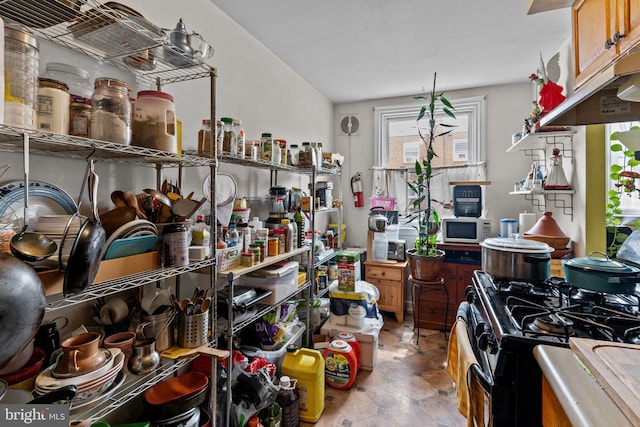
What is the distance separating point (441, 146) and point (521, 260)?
98.4 inches

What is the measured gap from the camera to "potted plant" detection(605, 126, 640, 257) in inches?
73.7

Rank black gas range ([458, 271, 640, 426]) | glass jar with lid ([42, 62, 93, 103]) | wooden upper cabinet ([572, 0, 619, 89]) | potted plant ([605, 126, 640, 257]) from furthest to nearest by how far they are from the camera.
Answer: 1. potted plant ([605, 126, 640, 257])
2. wooden upper cabinet ([572, 0, 619, 89])
3. glass jar with lid ([42, 62, 93, 103])
4. black gas range ([458, 271, 640, 426])

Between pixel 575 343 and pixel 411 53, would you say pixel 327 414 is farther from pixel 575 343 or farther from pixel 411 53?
pixel 411 53

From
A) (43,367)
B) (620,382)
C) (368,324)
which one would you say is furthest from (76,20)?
(368,324)

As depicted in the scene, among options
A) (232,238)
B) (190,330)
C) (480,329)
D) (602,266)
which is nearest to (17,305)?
(190,330)

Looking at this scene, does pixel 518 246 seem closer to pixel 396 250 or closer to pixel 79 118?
pixel 79 118

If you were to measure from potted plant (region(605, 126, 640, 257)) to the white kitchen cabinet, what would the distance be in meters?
0.31

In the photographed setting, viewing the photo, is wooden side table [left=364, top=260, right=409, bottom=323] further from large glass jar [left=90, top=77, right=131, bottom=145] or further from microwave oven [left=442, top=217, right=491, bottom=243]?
large glass jar [left=90, top=77, right=131, bottom=145]

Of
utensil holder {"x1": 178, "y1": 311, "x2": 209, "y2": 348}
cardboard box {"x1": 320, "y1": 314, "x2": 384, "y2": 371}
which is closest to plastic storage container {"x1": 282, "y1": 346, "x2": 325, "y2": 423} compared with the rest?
cardboard box {"x1": 320, "y1": 314, "x2": 384, "y2": 371}

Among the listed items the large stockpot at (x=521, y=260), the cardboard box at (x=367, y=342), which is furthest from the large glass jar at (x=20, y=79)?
the cardboard box at (x=367, y=342)

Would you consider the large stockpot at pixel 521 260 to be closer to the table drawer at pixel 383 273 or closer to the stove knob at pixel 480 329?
the stove knob at pixel 480 329

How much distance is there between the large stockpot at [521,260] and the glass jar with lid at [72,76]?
183 cm

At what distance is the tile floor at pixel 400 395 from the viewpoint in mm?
1892

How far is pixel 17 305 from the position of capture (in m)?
0.66
